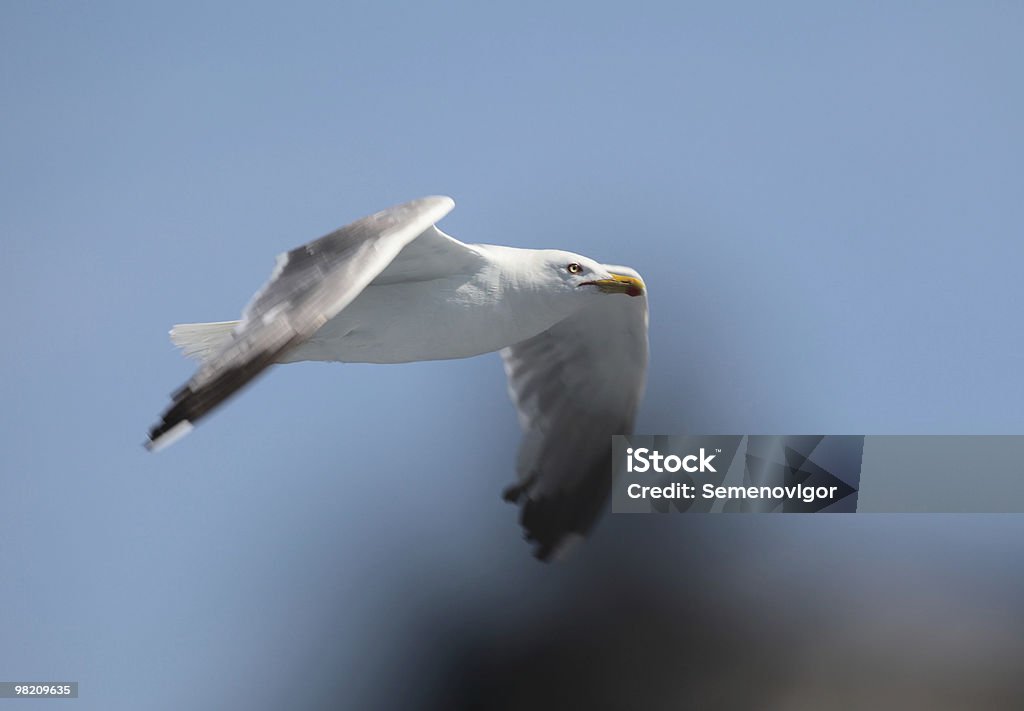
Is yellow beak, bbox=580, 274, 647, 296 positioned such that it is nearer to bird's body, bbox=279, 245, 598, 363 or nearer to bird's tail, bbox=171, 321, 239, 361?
bird's body, bbox=279, 245, 598, 363

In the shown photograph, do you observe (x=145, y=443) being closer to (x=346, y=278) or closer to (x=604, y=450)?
(x=346, y=278)

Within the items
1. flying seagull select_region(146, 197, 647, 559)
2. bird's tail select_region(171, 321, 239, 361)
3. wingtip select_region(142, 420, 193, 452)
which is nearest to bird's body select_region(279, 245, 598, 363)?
flying seagull select_region(146, 197, 647, 559)

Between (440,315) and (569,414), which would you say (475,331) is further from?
(569,414)

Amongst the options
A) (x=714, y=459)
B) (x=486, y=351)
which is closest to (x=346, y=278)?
(x=486, y=351)

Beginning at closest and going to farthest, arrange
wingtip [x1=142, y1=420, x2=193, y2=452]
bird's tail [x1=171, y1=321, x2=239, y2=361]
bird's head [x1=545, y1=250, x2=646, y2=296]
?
wingtip [x1=142, y1=420, x2=193, y2=452] < bird's tail [x1=171, y1=321, x2=239, y2=361] < bird's head [x1=545, y1=250, x2=646, y2=296]

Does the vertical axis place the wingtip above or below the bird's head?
below

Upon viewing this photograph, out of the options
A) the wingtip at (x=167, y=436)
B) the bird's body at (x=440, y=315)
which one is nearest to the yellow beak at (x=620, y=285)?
the bird's body at (x=440, y=315)

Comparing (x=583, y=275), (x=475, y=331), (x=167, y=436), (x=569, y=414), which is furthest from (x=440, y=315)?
(x=569, y=414)

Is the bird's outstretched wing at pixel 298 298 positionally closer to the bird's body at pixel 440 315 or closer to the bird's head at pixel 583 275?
the bird's body at pixel 440 315
